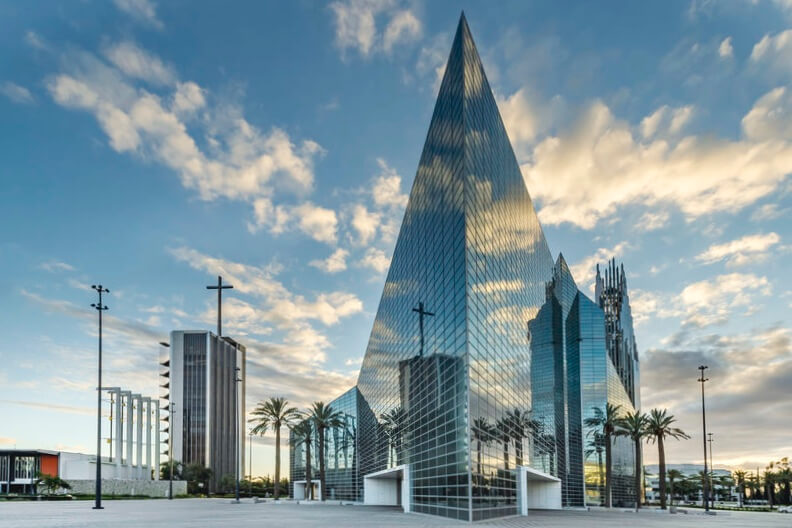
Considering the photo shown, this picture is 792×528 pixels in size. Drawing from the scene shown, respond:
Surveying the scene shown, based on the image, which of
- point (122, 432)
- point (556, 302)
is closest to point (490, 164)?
point (556, 302)

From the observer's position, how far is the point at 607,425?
77.6 meters

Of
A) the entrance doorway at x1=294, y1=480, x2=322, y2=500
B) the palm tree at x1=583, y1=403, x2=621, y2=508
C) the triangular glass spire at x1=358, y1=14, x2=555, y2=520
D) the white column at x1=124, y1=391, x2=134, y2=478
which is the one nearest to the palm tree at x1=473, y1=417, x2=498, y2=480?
the triangular glass spire at x1=358, y1=14, x2=555, y2=520

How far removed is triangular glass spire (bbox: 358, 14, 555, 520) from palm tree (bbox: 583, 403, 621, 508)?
22048 millimetres

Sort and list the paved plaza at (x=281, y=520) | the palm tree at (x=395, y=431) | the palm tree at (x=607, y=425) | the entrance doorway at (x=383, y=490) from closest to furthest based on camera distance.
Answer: the paved plaza at (x=281, y=520) → the palm tree at (x=395, y=431) → the entrance doorway at (x=383, y=490) → the palm tree at (x=607, y=425)

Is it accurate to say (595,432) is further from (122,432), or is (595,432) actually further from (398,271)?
(122,432)

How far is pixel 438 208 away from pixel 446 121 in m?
5.18

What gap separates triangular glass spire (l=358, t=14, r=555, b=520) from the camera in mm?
34094

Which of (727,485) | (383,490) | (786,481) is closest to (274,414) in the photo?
(383,490)

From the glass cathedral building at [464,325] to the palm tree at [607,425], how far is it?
570 centimetres

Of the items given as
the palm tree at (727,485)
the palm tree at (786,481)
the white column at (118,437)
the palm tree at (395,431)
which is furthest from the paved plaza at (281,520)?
the palm tree at (727,485)

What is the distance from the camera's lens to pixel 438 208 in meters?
40.5

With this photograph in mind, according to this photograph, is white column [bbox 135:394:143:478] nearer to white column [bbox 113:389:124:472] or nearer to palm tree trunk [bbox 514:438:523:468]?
white column [bbox 113:389:124:472]

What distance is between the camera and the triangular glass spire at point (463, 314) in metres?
34.1

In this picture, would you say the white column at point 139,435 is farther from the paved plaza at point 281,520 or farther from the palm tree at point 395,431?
the paved plaza at point 281,520
